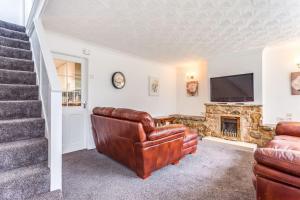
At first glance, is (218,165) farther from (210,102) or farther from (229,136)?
(210,102)

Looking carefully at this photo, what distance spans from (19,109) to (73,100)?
5.55 feet

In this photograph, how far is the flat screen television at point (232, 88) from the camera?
13.1 feet

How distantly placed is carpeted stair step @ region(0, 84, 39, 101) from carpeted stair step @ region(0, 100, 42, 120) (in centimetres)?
22

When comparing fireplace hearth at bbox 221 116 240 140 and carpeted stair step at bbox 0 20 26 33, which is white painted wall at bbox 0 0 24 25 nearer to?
Result: carpeted stair step at bbox 0 20 26 33

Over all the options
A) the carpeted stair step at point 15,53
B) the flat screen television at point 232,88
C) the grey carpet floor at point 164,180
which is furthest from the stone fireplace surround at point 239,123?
the carpeted stair step at point 15,53

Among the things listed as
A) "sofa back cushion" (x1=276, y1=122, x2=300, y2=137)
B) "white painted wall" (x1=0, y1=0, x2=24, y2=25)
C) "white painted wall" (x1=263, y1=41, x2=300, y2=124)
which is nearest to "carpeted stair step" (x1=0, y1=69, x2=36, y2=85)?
"white painted wall" (x1=0, y1=0, x2=24, y2=25)

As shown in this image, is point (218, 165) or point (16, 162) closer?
point (16, 162)

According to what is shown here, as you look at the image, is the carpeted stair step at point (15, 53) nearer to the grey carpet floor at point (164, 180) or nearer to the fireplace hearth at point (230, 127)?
the grey carpet floor at point (164, 180)

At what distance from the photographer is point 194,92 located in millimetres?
5332

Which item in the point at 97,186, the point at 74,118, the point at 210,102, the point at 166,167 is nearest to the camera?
the point at 97,186

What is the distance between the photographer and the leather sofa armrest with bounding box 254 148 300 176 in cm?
97

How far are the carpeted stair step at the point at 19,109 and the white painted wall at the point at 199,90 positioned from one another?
444 centimetres

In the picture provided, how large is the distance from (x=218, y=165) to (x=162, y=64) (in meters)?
3.68

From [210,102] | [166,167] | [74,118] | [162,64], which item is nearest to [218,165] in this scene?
[166,167]
